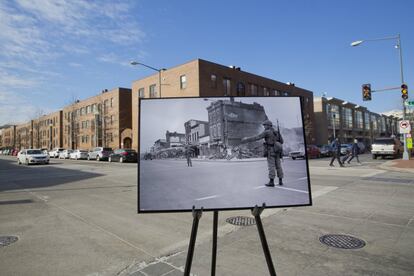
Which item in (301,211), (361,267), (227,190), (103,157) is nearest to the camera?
(227,190)

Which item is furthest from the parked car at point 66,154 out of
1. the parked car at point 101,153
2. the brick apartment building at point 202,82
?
the brick apartment building at point 202,82

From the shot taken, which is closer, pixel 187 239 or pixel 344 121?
pixel 187 239

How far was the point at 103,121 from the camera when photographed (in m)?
53.3

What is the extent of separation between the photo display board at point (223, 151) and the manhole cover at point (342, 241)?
2320 mm

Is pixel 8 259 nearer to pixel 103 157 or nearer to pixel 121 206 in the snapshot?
pixel 121 206

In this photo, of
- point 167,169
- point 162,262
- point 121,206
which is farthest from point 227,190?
point 121,206

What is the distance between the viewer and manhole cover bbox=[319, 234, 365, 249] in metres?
4.27

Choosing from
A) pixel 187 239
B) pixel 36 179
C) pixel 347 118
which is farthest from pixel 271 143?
pixel 347 118

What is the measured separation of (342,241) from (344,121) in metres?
72.3

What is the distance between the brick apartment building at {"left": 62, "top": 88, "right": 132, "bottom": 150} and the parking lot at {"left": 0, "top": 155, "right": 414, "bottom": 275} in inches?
1627

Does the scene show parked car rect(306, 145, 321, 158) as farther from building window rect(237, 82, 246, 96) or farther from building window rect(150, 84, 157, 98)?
building window rect(150, 84, 157, 98)

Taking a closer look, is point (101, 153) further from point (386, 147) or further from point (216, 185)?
point (216, 185)

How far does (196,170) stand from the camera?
8.69 feet

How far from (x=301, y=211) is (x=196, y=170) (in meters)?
4.72
